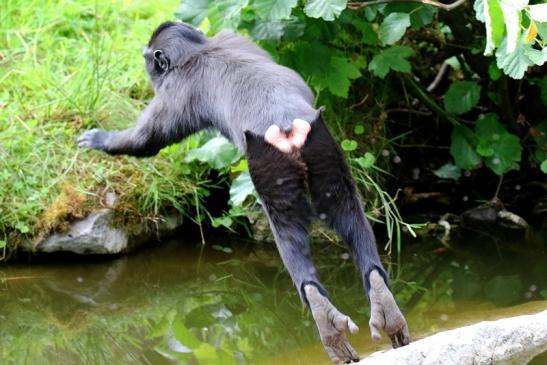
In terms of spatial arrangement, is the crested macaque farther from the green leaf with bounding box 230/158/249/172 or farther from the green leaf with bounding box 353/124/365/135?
the green leaf with bounding box 353/124/365/135

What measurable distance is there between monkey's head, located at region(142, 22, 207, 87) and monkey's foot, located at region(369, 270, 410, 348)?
5.86ft

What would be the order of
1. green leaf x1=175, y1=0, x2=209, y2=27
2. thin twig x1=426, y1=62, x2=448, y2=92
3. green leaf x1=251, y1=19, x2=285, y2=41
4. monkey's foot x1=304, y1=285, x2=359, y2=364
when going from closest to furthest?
monkey's foot x1=304, y1=285, x2=359, y2=364
green leaf x1=251, y1=19, x2=285, y2=41
green leaf x1=175, y1=0, x2=209, y2=27
thin twig x1=426, y1=62, x2=448, y2=92

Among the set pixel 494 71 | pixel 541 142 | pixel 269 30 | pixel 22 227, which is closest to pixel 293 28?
pixel 269 30

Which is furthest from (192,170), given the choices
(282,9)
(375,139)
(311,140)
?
(311,140)

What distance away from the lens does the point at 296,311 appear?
516 centimetres

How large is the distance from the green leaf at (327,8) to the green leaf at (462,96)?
142cm

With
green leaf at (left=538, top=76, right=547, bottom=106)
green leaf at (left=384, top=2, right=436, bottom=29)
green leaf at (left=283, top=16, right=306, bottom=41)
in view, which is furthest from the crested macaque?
green leaf at (left=538, top=76, right=547, bottom=106)

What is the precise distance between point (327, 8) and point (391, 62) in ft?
3.26

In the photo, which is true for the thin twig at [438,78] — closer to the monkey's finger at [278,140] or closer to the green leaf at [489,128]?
the green leaf at [489,128]

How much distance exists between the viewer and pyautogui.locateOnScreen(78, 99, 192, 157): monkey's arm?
5.17m

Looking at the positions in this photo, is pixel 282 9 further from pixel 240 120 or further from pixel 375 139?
pixel 375 139

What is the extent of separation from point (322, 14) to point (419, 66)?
1.93 m

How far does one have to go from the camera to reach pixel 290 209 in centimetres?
432

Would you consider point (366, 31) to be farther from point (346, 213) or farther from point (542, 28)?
point (542, 28)
